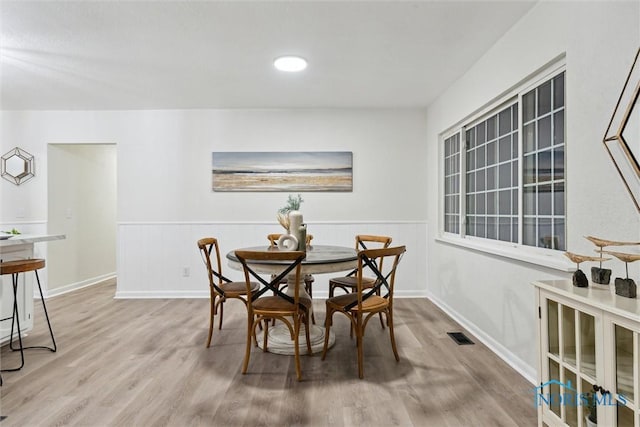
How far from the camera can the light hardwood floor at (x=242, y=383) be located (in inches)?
74.0

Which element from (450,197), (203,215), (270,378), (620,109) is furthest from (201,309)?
(620,109)

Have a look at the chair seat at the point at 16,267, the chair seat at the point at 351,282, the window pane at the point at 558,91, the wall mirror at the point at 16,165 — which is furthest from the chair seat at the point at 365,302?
the wall mirror at the point at 16,165

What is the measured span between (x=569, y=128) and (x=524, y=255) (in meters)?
0.87

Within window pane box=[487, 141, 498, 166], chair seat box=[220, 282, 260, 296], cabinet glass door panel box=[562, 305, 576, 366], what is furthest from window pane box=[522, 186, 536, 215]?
chair seat box=[220, 282, 260, 296]

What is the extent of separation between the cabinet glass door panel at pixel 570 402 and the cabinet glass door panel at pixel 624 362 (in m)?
0.23

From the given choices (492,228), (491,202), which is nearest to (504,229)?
(492,228)

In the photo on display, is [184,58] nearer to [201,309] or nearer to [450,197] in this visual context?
[201,309]

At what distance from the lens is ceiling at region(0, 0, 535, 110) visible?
2299 mm

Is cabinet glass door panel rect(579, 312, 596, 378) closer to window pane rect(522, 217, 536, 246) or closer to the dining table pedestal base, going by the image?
window pane rect(522, 217, 536, 246)

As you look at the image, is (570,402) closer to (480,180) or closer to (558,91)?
(558,91)

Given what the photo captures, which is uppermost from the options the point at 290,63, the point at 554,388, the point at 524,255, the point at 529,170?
the point at 290,63

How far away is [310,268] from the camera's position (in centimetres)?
238

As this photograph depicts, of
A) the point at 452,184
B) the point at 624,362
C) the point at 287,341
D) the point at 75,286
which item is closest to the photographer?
the point at 624,362

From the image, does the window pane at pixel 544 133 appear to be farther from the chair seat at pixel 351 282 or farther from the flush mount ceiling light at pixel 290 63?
the flush mount ceiling light at pixel 290 63
